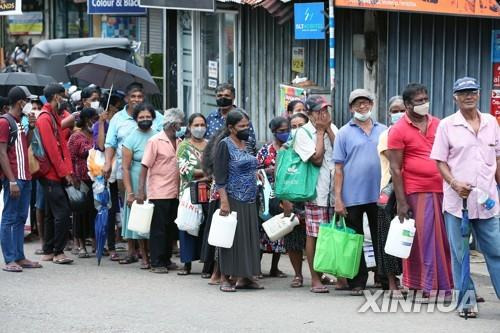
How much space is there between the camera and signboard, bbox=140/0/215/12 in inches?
666

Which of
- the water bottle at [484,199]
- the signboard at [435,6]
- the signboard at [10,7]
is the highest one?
the signboard at [10,7]

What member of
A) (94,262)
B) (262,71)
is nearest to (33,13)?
(262,71)

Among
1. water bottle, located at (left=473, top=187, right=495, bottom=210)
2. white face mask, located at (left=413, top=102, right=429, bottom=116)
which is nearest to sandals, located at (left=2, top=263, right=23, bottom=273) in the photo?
white face mask, located at (left=413, top=102, right=429, bottom=116)

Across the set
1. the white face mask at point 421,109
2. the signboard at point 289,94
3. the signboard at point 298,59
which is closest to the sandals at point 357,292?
the white face mask at point 421,109

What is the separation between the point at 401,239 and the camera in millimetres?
9141

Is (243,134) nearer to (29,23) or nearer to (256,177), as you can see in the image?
(256,177)

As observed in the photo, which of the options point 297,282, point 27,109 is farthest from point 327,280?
point 27,109

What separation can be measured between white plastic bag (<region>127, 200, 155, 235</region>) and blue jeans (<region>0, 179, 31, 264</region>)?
108cm

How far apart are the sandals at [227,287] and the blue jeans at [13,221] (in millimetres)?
2307

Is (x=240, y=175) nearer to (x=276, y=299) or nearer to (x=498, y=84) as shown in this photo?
(x=276, y=299)

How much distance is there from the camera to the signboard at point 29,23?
26.8 metres

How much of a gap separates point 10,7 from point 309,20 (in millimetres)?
7830

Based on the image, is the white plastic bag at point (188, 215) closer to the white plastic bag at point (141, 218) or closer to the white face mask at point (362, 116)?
the white plastic bag at point (141, 218)

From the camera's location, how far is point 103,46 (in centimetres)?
1908
